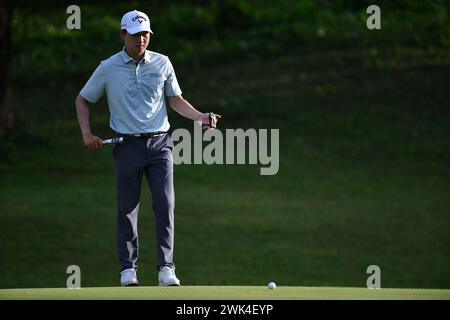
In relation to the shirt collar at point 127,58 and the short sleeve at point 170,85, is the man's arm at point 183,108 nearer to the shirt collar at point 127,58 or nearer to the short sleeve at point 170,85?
the short sleeve at point 170,85

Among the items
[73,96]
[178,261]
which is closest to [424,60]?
[73,96]

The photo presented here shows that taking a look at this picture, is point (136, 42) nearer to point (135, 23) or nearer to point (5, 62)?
point (135, 23)

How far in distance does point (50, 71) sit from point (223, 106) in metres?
4.86

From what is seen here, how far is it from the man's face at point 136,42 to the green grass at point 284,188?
920cm

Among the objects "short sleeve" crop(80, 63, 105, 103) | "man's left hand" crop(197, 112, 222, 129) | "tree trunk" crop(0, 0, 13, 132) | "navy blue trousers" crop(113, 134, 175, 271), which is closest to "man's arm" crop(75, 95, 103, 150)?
"short sleeve" crop(80, 63, 105, 103)

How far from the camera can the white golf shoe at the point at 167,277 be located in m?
10.1

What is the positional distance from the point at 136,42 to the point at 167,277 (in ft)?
5.64

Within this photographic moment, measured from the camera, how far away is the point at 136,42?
1002cm

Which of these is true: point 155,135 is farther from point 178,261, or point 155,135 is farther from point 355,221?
point 355,221

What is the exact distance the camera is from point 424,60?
93.2 feet

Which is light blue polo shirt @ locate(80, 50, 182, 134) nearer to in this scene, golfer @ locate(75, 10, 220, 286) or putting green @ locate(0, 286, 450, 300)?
golfer @ locate(75, 10, 220, 286)

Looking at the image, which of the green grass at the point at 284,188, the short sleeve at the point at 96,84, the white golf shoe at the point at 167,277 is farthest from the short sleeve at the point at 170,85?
the green grass at the point at 284,188

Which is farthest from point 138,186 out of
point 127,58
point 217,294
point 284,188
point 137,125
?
point 284,188

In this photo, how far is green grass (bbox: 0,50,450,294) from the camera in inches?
795
